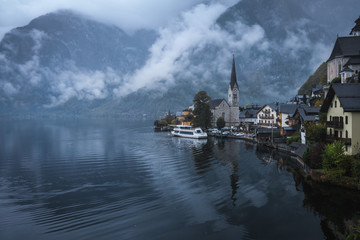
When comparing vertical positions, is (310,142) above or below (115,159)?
above

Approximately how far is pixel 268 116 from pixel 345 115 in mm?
78411

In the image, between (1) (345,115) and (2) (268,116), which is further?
(2) (268,116)

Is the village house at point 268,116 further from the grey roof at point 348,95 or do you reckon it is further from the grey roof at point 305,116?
the grey roof at point 348,95

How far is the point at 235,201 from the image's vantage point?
36.0 metres

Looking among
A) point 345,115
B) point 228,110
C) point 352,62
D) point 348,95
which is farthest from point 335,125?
point 228,110

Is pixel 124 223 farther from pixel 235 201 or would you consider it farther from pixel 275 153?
pixel 275 153

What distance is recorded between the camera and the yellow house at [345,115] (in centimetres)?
4269

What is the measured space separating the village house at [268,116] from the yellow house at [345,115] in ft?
224

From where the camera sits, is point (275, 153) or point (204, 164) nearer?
point (204, 164)

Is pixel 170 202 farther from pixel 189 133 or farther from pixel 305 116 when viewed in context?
pixel 189 133

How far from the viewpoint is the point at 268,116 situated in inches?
4803

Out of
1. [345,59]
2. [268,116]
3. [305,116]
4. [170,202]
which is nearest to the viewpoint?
[170,202]

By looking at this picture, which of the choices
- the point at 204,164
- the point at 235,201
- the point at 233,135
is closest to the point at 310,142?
the point at 204,164

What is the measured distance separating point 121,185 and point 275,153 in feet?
143
